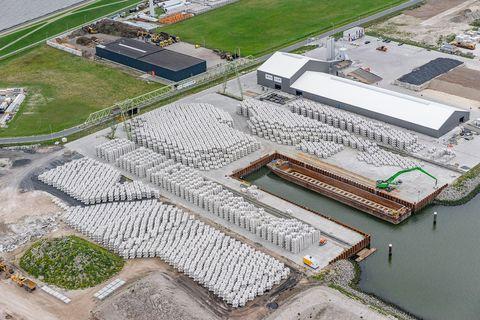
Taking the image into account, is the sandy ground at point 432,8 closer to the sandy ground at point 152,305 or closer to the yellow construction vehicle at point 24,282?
the sandy ground at point 152,305

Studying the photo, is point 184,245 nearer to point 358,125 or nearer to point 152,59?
point 358,125

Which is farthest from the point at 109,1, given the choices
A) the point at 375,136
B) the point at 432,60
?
the point at 375,136

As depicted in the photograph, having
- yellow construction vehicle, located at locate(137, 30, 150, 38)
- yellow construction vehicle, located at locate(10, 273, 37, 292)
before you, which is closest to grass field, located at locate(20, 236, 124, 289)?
yellow construction vehicle, located at locate(10, 273, 37, 292)

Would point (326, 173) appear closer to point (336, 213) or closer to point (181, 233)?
point (336, 213)

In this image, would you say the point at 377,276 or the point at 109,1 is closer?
the point at 377,276

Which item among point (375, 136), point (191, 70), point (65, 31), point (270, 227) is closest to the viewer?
point (270, 227)

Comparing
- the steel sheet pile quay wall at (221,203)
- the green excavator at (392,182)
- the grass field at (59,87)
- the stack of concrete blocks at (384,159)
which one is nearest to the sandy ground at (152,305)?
the steel sheet pile quay wall at (221,203)
